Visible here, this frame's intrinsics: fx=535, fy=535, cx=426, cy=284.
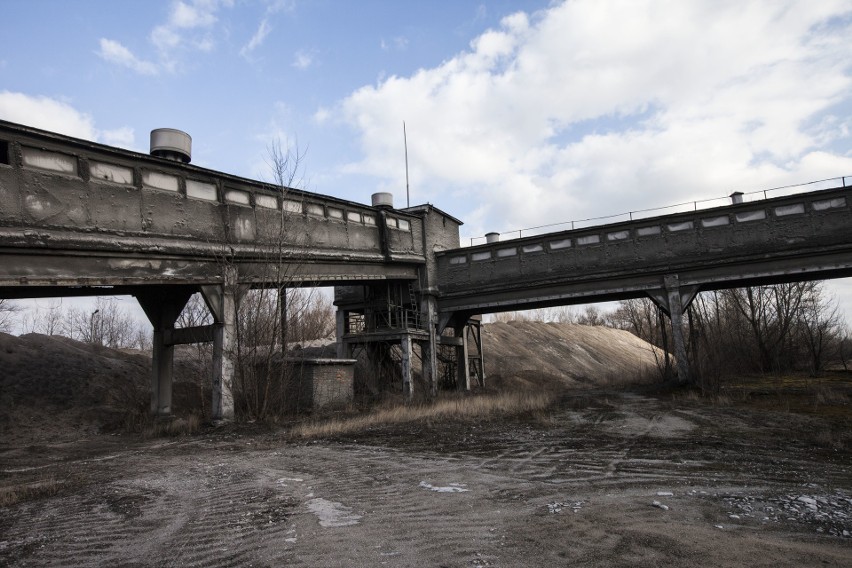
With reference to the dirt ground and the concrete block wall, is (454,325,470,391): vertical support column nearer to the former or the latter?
the concrete block wall

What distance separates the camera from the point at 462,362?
24.2 m

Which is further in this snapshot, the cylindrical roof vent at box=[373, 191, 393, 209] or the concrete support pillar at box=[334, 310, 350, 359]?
the concrete support pillar at box=[334, 310, 350, 359]

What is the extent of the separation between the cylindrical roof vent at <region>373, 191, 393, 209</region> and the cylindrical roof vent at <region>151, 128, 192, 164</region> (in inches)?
318

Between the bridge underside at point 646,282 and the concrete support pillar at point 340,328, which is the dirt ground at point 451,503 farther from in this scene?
the concrete support pillar at point 340,328

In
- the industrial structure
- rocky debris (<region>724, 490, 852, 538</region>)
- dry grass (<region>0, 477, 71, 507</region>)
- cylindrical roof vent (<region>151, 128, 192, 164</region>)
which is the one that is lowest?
rocky debris (<region>724, 490, 852, 538</region>)

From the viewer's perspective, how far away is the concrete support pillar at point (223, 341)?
41.5ft

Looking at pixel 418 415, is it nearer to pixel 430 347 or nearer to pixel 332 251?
pixel 332 251

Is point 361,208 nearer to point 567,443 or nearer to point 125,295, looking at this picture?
point 125,295

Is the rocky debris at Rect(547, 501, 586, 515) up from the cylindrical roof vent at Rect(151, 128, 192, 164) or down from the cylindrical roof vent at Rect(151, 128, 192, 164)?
down

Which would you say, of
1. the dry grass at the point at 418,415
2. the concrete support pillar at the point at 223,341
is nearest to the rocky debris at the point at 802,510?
the dry grass at the point at 418,415

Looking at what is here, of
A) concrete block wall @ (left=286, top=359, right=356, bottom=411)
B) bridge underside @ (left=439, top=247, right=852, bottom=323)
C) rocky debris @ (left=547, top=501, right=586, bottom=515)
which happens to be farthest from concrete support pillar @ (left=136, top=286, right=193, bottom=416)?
rocky debris @ (left=547, top=501, right=586, bottom=515)

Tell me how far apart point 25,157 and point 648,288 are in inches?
713

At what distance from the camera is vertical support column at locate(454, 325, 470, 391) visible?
23859 mm

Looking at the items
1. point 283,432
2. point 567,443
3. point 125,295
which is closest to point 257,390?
point 283,432
